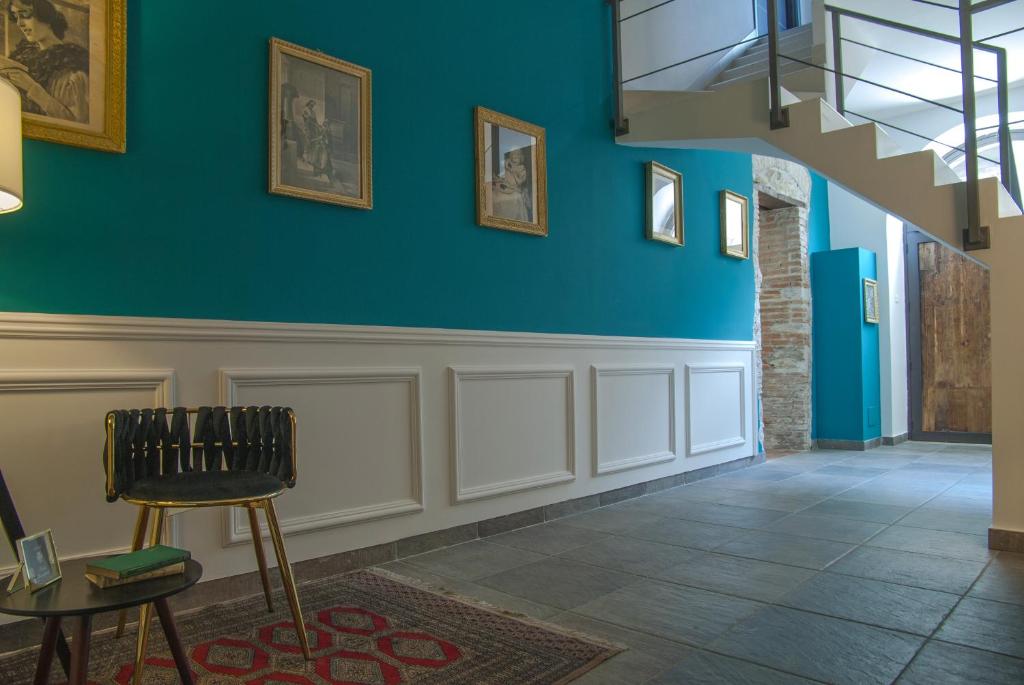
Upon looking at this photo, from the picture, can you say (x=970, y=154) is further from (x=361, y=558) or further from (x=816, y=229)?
(x=816, y=229)

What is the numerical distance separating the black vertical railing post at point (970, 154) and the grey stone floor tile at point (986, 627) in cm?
158

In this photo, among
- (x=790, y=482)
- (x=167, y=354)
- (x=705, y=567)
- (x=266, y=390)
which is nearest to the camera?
(x=167, y=354)

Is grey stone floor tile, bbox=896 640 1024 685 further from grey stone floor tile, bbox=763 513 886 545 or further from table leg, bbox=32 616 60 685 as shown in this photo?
table leg, bbox=32 616 60 685

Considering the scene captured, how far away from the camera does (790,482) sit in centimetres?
487

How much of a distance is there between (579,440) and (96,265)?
8.37ft

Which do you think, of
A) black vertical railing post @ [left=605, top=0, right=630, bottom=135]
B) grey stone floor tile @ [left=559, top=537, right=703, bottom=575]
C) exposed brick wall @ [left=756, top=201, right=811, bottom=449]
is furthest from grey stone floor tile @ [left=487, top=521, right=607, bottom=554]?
exposed brick wall @ [left=756, top=201, right=811, bottom=449]

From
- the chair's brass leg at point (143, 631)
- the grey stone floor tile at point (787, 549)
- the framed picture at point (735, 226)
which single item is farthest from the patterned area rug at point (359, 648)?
the framed picture at point (735, 226)

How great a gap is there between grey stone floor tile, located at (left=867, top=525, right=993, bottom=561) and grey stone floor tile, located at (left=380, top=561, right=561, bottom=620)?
5.55ft

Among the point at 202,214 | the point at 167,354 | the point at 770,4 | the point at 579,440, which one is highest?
the point at 770,4

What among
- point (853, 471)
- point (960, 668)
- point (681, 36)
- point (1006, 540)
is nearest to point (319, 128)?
point (960, 668)

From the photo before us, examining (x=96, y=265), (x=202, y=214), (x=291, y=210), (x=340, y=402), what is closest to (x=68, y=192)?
(x=96, y=265)

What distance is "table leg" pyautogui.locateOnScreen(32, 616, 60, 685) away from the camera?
1453 millimetres

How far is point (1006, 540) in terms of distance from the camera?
301 centimetres

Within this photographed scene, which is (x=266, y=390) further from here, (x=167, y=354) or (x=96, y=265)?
(x=96, y=265)
